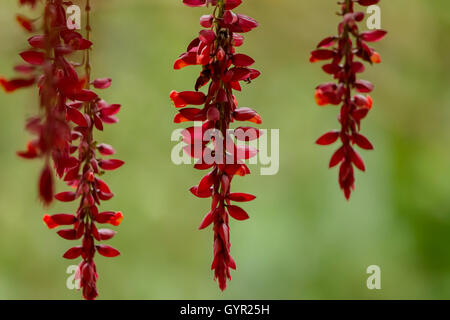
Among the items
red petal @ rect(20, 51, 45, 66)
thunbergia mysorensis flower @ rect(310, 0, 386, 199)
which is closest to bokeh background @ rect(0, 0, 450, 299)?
thunbergia mysorensis flower @ rect(310, 0, 386, 199)

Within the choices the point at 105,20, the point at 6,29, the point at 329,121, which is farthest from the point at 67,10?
the point at 329,121

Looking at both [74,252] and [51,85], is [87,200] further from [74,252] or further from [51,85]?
[51,85]

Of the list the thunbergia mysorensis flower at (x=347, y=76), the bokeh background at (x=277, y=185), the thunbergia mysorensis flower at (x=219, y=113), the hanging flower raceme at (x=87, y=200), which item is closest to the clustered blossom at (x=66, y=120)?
the hanging flower raceme at (x=87, y=200)

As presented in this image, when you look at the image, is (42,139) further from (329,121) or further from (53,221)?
(329,121)

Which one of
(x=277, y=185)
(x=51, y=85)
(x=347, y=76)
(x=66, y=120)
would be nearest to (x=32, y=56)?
(x=66, y=120)

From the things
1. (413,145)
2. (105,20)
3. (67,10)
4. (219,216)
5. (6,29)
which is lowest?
(219,216)

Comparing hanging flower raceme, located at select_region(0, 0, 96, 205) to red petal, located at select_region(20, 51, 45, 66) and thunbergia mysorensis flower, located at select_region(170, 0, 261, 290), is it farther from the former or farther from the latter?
thunbergia mysorensis flower, located at select_region(170, 0, 261, 290)

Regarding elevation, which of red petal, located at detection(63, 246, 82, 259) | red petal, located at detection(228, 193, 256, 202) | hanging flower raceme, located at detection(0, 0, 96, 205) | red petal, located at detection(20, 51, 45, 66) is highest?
red petal, located at detection(20, 51, 45, 66)
